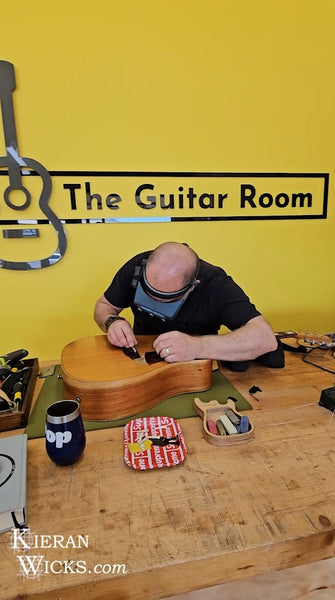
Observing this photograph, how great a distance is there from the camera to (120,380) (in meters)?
0.99

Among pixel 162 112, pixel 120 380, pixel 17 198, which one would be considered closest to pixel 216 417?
pixel 120 380

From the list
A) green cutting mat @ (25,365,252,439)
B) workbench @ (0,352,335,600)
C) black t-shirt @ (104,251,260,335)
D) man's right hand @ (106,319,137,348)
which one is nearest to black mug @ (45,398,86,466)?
workbench @ (0,352,335,600)

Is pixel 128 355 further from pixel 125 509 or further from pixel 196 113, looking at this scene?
pixel 196 113

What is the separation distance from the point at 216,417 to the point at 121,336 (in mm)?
469

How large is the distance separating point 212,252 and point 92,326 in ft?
2.96

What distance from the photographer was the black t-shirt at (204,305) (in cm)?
135

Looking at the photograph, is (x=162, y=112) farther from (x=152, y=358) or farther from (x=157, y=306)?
(x=152, y=358)

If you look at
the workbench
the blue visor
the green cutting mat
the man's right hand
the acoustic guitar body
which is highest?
the blue visor

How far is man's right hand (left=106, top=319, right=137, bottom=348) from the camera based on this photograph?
4.06 ft

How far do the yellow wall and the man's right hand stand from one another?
33.7 inches

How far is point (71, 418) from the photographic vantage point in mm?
768

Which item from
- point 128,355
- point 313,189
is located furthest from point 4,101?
point 313,189

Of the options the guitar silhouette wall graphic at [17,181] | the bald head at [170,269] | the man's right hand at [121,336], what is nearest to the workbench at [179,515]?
the man's right hand at [121,336]

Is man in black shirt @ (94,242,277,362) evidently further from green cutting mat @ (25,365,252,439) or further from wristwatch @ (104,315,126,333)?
green cutting mat @ (25,365,252,439)
